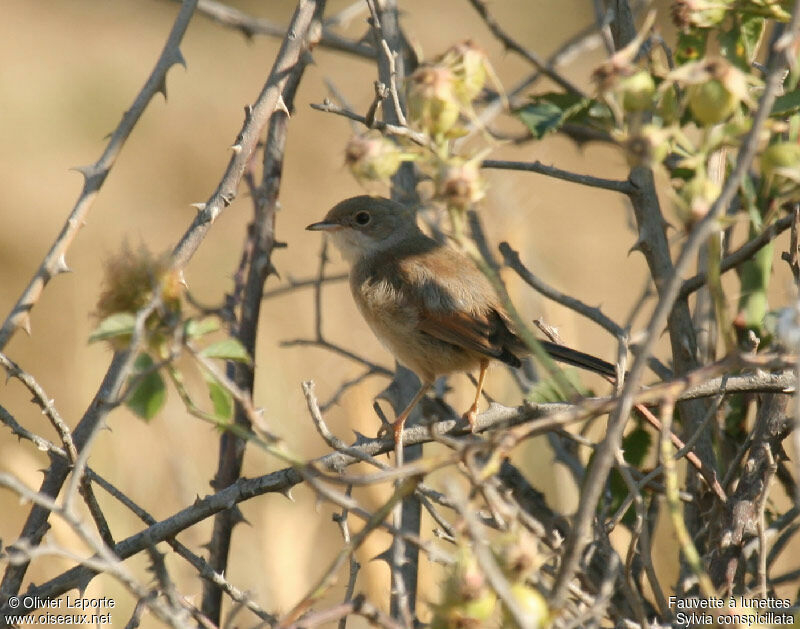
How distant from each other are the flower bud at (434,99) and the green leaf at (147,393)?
0.62 metres

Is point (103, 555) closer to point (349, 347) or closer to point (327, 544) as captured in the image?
point (327, 544)

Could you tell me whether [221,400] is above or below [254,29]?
below

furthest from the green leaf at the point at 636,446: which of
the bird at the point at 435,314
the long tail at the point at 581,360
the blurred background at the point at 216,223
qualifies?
the blurred background at the point at 216,223

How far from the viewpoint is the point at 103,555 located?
62.1 inches

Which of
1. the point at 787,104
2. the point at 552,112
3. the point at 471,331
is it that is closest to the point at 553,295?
the point at 552,112

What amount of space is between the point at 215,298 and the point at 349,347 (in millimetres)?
1272

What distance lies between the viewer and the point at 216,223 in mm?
9617

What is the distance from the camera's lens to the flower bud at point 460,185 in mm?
1467

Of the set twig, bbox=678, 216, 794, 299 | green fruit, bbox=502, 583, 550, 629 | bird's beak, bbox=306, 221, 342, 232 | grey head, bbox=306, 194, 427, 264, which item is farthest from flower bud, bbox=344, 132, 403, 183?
bird's beak, bbox=306, 221, 342, 232

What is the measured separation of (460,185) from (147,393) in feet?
2.14

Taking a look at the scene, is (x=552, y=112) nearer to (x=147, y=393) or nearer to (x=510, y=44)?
(x=510, y=44)

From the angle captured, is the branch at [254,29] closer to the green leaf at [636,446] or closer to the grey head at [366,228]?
the grey head at [366,228]

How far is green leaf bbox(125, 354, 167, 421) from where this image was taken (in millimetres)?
1628

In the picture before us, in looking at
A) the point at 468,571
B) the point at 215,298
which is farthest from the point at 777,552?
the point at 215,298
